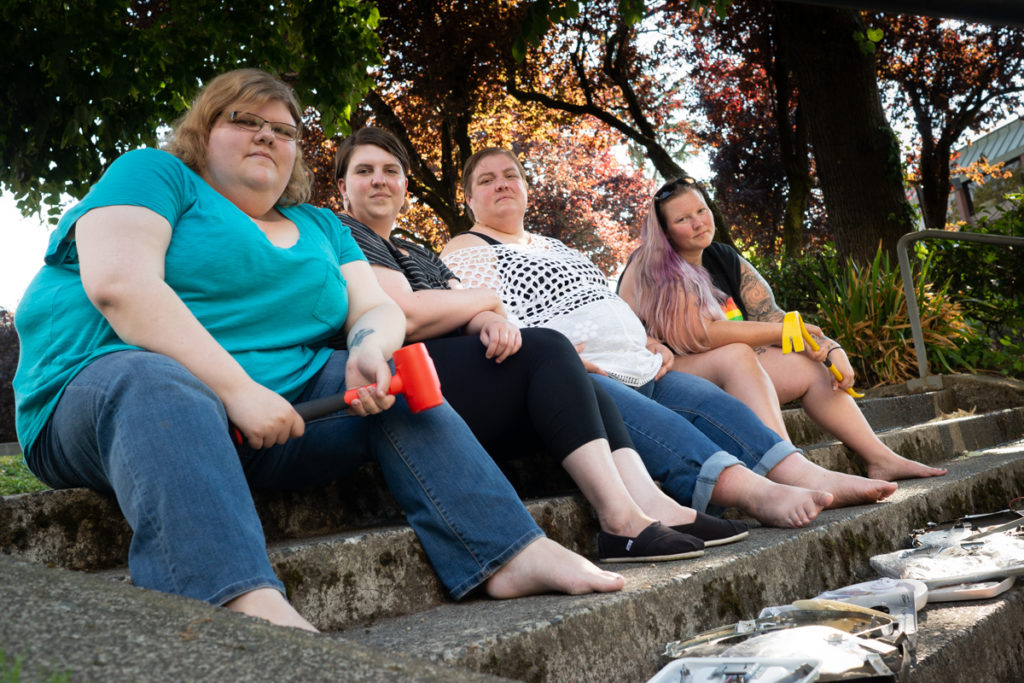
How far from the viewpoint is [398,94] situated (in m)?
10.5

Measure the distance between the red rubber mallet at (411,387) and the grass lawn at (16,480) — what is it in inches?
93.1

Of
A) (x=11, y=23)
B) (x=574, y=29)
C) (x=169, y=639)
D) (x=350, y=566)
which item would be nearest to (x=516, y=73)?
(x=574, y=29)

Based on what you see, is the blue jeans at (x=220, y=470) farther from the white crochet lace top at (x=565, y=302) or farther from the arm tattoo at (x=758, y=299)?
the arm tattoo at (x=758, y=299)

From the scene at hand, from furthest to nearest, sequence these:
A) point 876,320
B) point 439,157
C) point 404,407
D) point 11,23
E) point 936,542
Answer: point 439,157, point 876,320, point 11,23, point 936,542, point 404,407

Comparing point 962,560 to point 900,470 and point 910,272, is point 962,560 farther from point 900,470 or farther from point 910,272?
point 910,272

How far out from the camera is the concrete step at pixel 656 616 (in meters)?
1.44

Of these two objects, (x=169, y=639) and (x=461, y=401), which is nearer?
(x=169, y=639)

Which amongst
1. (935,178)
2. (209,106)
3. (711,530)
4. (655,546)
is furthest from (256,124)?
(935,178)

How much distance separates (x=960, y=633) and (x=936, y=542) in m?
0.72

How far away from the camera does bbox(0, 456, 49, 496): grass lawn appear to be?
168 inches

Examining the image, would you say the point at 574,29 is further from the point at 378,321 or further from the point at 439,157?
the point at 378,321

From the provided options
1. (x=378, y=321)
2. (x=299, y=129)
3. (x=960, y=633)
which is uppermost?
(x=299, y=129)

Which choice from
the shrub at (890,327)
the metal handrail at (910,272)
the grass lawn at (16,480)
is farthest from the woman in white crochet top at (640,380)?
the shrub at (890,327)

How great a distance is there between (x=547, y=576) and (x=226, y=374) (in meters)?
0.71
